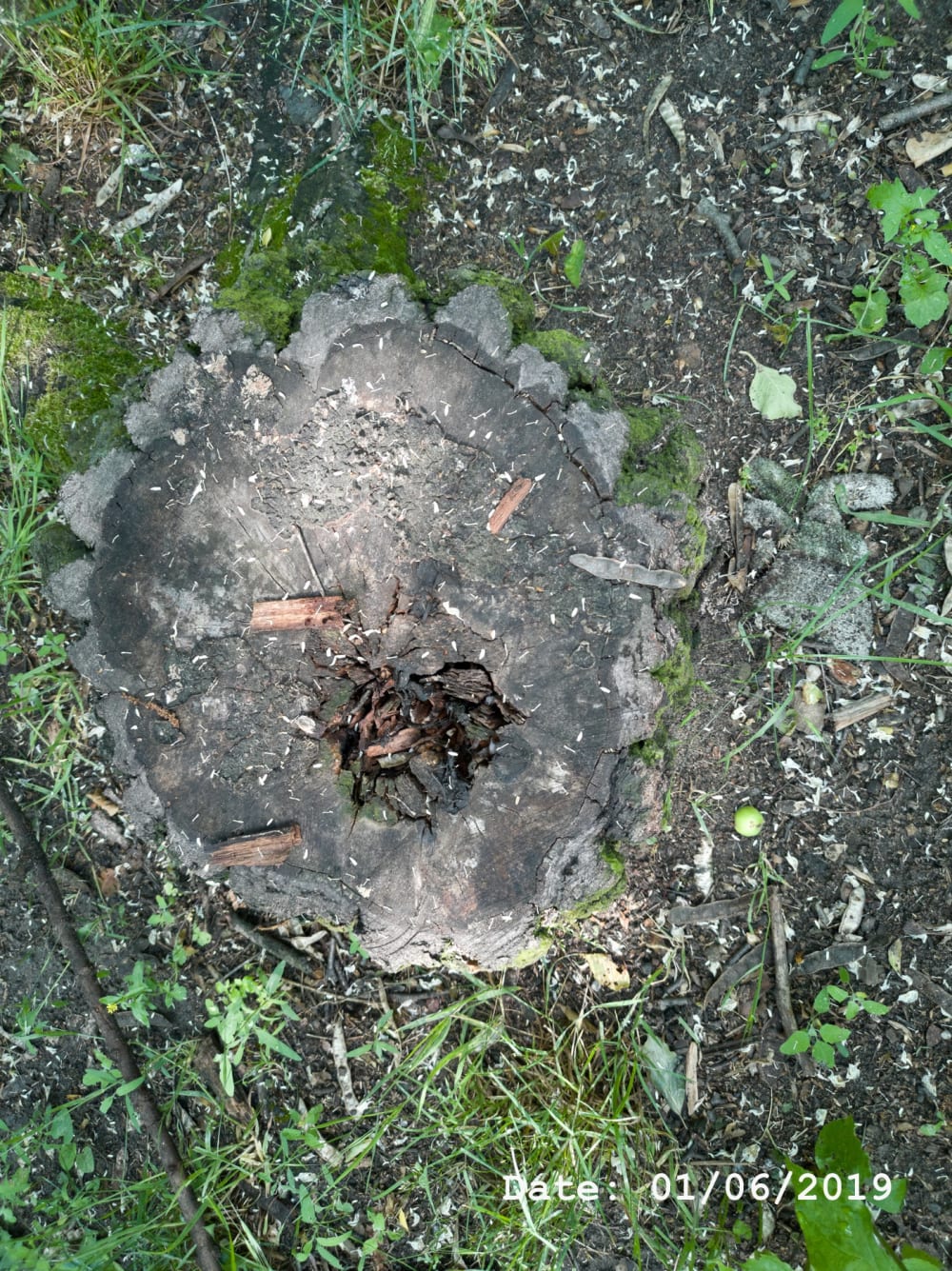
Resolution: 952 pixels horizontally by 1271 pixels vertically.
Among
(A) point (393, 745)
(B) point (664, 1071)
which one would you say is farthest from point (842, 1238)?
(A) point (393, 745)

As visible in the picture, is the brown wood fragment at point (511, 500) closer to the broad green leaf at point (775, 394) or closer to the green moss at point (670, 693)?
the green moss at point (670, 693)

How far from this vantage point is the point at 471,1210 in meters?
2.24

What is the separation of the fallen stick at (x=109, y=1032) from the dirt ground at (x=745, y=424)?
1.04 m

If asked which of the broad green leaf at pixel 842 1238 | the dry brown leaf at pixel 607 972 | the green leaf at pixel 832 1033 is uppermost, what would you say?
the green leaf at pixel 832 1033

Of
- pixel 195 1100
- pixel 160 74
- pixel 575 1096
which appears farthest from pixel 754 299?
pixel 195 1100

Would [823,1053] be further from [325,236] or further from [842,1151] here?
[325,236]

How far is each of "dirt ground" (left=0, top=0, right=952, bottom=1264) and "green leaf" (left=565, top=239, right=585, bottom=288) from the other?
3 centimetres

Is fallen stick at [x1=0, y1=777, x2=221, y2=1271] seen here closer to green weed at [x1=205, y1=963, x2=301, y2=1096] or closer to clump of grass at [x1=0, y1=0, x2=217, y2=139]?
green weed at [x1=205, y1=963, x2=301, y2=1096]

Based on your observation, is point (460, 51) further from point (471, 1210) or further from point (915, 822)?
point (471, 1210)

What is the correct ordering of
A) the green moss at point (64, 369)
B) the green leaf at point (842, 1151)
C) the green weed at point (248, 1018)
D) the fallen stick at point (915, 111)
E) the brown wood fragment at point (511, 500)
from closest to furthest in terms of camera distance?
the brown wood fragment at point (511, 500) < the green moss at point (64, 369) < the green leaf at point (842, 1151) < the fallen stick at point (915, 111) < the green weed at point (248, 1018)

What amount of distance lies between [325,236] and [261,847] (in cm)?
139

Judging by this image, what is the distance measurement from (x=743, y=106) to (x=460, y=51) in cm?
73

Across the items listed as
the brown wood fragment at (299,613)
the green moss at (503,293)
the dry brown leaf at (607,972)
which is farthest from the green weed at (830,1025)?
the green moss at (503,293)

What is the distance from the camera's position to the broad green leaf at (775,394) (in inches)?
87.0
